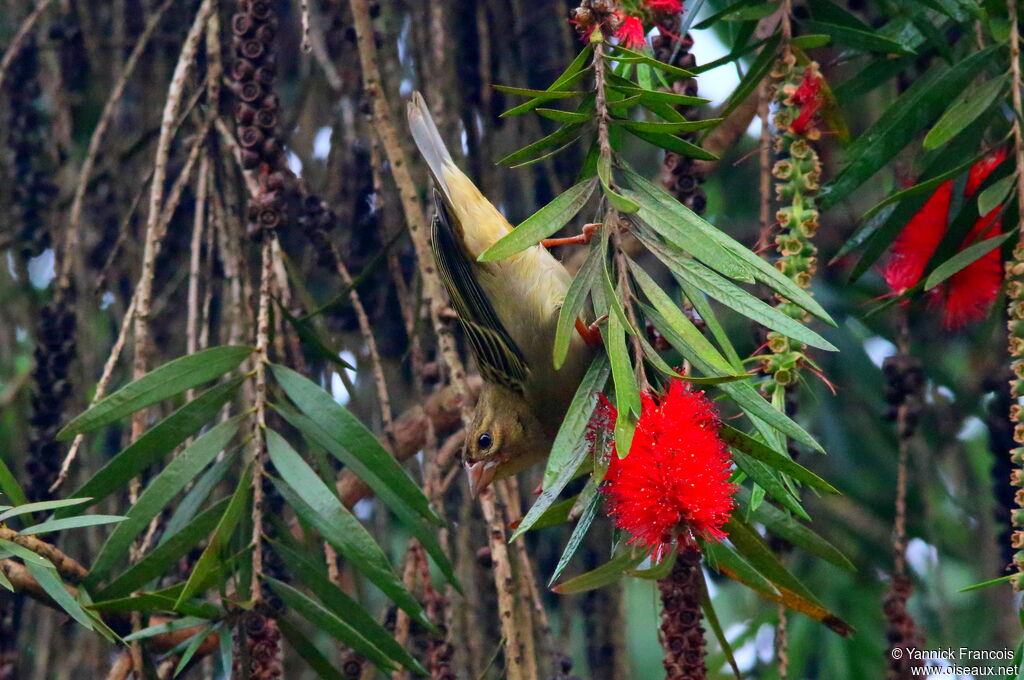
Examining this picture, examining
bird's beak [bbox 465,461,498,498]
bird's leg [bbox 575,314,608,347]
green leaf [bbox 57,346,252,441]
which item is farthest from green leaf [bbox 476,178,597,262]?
bird's beak [bbox 465,461,498,498]

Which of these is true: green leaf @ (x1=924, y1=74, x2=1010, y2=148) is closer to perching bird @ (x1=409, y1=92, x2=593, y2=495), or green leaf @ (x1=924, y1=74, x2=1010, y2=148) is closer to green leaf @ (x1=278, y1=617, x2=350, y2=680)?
perching bird @ (x1=409, y1=92, x2=593, y2=495)

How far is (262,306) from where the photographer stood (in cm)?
243

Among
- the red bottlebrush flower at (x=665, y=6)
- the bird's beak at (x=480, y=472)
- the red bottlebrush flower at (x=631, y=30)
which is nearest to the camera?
the red bottlebrush flower at (x=631, y=30)

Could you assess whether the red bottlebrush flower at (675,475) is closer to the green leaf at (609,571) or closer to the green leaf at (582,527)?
the green leaf at (582,527)

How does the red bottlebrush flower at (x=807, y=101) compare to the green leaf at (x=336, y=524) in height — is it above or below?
above

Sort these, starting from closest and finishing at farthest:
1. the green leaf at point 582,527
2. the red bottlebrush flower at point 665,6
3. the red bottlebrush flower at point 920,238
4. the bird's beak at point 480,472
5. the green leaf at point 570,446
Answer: the green leaf at point 570,446, the green leaf at point 582,527, the red bottlebrush flower at point 665,6, the red bottlebrush flower at point 920,238, the bird's beak at point 480,472

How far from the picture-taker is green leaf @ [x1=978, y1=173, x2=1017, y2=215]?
2.12 metres

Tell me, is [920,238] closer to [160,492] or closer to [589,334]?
[589,334]

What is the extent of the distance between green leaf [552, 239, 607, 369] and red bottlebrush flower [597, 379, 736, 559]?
173mm

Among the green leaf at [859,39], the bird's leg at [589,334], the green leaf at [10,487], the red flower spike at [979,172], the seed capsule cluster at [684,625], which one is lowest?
the seed capsule cluster at [684,625]

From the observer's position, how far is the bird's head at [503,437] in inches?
117

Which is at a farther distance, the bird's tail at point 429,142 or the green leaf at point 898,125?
the bird's tail at point 429,142

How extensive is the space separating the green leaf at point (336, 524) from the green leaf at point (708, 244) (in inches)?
33.5

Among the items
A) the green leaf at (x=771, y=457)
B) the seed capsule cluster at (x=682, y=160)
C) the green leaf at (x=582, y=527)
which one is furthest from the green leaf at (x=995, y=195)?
the green leaf at (x=582, y=527)
